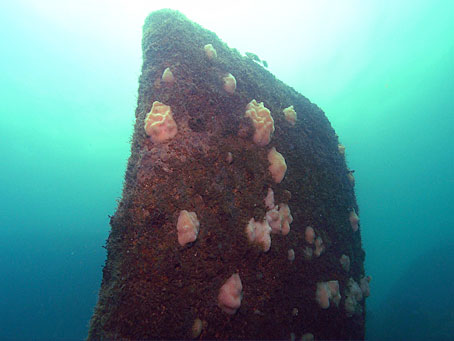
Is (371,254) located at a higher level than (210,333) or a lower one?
higher

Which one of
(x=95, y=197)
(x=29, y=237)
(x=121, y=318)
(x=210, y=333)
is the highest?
(x=95, y=197)

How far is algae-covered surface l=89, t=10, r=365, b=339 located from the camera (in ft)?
7.91

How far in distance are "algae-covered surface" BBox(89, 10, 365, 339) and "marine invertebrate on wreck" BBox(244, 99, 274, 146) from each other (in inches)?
4.1

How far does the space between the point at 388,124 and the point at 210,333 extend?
7887cm

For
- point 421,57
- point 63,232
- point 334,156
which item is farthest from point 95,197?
point 421,57

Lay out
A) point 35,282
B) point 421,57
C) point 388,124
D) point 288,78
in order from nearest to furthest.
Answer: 1. point 35,282
2. point 421,57
3. point 388,124
4. point 288,78

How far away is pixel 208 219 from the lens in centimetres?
280

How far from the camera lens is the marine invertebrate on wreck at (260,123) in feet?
11.9

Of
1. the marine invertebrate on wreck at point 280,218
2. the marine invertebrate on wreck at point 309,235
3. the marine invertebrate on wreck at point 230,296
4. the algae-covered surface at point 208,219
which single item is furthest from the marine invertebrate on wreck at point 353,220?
the marine invertebrate on wreck at point 230,296

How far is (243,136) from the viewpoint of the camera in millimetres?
3488

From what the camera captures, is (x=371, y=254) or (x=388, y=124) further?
(x=388, y=124)

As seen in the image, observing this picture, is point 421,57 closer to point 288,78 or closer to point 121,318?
point 288,78

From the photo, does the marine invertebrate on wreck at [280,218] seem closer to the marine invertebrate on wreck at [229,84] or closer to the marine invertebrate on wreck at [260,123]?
the marine invertebrate on wreck at [260,123]

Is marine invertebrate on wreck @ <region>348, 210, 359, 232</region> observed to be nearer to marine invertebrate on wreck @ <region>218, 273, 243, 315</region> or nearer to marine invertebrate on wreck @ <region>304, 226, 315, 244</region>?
marine invertebrate on wreck @ <region>304, 226, 315, 244</region>
